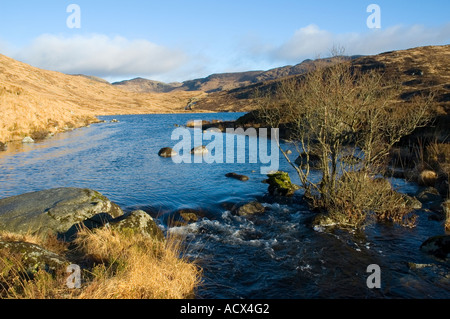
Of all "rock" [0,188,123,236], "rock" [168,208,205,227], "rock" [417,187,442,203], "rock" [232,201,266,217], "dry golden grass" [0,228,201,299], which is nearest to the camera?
"dry golden grass" [0,228,201,299]

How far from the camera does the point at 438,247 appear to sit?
374 inches

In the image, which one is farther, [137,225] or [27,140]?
[27,140]

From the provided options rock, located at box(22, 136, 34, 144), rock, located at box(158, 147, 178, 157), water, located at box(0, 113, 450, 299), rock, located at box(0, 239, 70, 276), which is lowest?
water, located at box(0, 113, 450, 299)

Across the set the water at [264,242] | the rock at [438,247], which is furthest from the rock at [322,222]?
the rock at [438,247]

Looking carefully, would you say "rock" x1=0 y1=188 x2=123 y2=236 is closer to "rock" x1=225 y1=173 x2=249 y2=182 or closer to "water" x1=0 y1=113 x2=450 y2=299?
"water" x1=0 y1=113 x2=450 y2=299

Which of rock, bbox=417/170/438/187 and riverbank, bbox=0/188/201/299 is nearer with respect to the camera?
riverbank, bbox=0/188/201/299

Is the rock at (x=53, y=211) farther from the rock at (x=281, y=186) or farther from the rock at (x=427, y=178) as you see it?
the rock at (x=427, y=178)

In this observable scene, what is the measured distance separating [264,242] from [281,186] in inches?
245

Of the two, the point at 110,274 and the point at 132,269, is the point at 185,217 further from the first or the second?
the point at 132,269

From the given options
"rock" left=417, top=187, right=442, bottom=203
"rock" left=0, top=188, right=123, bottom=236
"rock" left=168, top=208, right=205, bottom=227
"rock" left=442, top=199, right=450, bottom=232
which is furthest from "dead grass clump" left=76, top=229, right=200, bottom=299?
"rock" left=417, top=187, right=442, bottom=203

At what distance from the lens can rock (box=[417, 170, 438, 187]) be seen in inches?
654

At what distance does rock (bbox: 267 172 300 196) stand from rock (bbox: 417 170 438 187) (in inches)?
283

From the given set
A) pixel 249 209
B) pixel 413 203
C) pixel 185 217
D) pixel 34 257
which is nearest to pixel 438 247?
pixel 413 203
